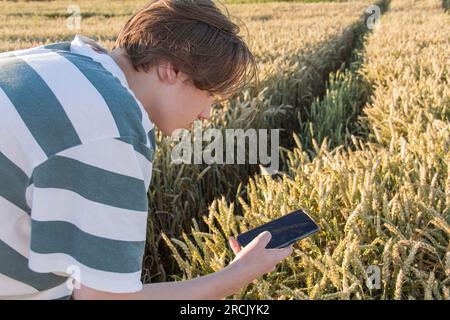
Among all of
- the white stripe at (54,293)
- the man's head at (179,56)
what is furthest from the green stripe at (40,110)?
the white stripe at (54,293)

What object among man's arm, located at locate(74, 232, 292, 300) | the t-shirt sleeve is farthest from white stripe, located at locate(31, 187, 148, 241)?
man's arm, located at locate(74, 232, 292, 300)

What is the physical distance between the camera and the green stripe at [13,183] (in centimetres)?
86

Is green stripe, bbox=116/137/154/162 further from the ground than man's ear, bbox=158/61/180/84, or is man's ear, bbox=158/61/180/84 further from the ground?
man's ear, bbox=158/61/180/84

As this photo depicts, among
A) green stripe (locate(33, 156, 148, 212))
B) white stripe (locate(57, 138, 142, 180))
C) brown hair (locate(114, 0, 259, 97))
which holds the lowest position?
green stripe (locate(33, 156, 148, 212))

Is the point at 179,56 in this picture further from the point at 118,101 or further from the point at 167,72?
the point at 118,101

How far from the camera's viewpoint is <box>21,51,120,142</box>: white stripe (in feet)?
2.70

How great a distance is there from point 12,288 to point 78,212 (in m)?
0.31

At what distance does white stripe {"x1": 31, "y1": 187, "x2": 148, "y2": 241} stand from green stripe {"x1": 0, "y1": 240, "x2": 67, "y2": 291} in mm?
182

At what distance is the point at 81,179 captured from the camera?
0.80m

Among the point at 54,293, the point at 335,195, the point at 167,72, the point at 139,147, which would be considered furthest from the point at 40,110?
the point at 335,195

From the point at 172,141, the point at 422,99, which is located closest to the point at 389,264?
the point at 172,141

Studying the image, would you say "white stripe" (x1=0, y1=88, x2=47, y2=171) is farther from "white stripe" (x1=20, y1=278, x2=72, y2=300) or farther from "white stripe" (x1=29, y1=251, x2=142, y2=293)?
"white stripe" (x1=20, y1=278, x2=72, y2=300)
